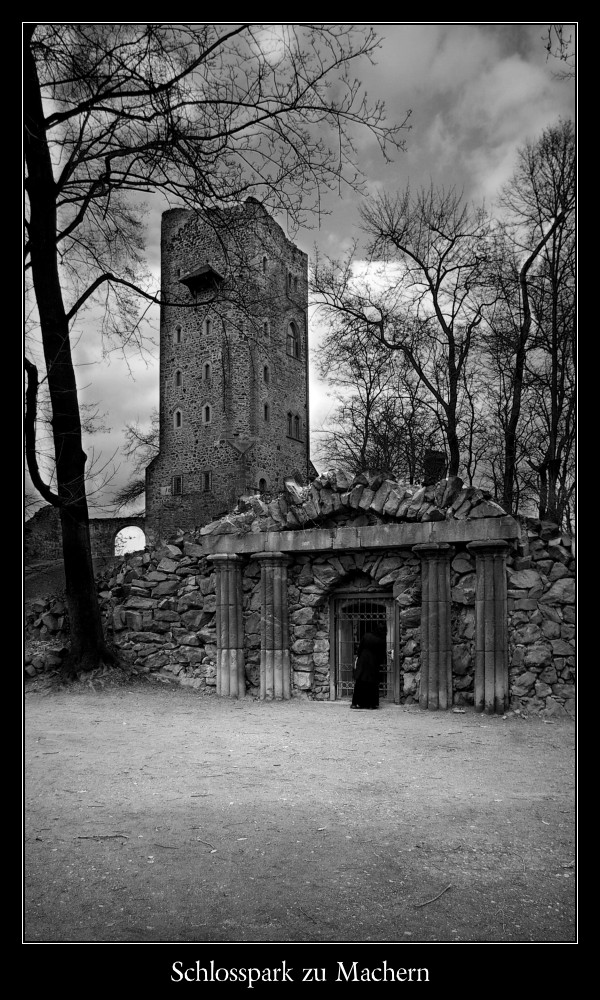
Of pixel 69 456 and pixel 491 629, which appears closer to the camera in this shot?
pixel 491 629

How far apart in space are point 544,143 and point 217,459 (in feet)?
67.7

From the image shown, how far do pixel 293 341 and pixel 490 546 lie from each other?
28.2 metres

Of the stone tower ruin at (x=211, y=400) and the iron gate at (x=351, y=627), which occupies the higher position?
the stone tower ruin at (x=211, y=400)

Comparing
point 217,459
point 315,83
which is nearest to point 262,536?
point 315,83

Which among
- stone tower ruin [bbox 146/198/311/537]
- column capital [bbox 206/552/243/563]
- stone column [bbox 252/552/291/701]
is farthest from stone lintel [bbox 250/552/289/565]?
stone tower ruin [bbox 146/198/311/537]

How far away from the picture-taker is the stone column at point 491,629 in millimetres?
9680

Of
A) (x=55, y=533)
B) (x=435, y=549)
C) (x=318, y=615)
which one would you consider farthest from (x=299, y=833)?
(x=55, y=533)

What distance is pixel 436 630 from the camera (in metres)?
10.1

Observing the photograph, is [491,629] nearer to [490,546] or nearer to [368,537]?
[490,546]

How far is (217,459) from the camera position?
105 feet

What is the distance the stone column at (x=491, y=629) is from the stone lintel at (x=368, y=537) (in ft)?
0.75

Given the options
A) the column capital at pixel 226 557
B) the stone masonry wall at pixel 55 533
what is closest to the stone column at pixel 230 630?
the column capital at pixel 226 557

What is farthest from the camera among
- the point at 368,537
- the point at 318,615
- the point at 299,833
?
the point at 318,615

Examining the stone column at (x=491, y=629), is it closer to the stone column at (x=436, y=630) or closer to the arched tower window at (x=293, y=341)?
the stone column at (x=436, y=630)
